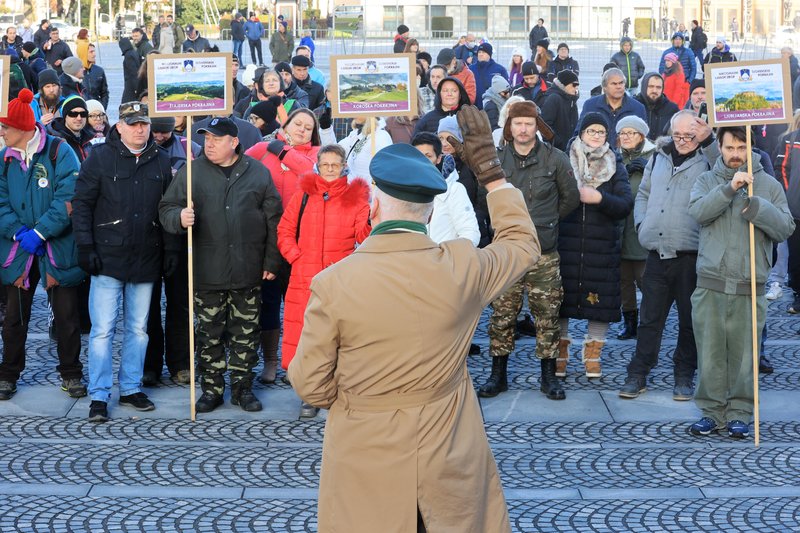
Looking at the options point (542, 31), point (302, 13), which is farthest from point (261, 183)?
point (302, 13)

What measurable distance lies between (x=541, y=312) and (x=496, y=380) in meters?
0.58

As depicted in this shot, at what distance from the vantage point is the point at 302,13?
54.3 m

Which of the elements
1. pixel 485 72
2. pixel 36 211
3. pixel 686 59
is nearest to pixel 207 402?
pixel 36 211

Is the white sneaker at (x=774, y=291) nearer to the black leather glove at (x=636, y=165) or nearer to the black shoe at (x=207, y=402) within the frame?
the black leather glove at (x=636, y=165)

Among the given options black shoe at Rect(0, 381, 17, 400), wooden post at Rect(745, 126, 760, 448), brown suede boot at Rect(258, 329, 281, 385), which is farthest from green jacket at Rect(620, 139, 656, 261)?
black shoe at Rect(0, 381, 17, 400)

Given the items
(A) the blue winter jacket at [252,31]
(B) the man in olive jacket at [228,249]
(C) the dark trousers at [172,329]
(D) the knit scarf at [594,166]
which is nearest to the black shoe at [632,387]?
(D) the knit scarf at [594,166]

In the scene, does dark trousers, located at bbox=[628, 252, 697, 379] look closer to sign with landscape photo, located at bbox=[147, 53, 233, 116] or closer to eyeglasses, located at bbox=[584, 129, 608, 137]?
eyeglasses, located at bbox=[584, 129, 608, 137]

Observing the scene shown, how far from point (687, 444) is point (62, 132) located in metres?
5.55

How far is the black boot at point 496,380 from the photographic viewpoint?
859 centimetres

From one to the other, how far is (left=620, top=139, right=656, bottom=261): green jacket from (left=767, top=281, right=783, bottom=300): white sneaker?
2.17 metres

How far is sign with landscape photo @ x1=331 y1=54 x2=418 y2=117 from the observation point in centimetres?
852

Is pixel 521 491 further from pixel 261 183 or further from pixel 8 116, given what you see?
pixel 8 116

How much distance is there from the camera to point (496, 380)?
8656 mm

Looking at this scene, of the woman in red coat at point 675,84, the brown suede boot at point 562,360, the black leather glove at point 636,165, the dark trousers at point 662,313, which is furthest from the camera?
the woman in red coat at point 675,84
